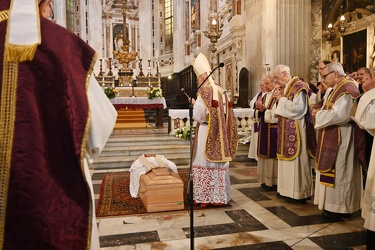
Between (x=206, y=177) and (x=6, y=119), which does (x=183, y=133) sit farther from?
(x=6, y=119)

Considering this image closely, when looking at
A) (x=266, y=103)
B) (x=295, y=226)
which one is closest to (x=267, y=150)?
(x=266, y=103)

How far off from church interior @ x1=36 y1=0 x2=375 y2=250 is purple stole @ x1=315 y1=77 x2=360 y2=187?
20.3 inches

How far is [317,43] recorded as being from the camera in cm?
1084

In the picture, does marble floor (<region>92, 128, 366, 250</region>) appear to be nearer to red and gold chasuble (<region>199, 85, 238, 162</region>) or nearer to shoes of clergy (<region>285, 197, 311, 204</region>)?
shoes of clergy (<region>285, 197, 311, 204</region>)

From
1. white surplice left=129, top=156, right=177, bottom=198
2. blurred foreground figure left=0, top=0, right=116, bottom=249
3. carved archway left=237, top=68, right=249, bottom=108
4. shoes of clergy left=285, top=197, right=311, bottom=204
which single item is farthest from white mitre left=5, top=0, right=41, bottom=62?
carved archway left=237, top=68, right=249, bottom=108

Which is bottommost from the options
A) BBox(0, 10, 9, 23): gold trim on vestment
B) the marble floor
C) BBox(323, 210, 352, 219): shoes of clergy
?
the marble floor

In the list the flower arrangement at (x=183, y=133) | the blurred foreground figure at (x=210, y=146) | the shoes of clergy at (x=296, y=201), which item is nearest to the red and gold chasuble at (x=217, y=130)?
the blurred foreground figure at (x=210, y=146)

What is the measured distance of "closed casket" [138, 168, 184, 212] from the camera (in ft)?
13.4

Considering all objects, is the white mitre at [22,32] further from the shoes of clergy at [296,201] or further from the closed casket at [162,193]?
the shoes of clergy at [296,201]

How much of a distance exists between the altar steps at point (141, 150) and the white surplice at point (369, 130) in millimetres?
4653

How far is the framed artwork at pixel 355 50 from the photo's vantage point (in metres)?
10.6

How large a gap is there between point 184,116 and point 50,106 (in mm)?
7300

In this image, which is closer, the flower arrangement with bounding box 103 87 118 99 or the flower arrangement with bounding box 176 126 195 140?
the flower arrangement with bounding box 176 126 195 140

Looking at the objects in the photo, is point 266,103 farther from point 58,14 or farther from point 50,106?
point 58,14
